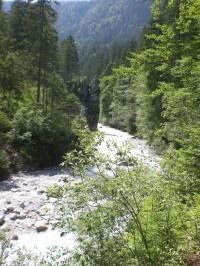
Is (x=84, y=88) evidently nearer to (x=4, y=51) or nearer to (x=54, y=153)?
(x=4, y=51)

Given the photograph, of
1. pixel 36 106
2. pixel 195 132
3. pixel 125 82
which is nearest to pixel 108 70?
pixel 125 82

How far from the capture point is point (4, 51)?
24.9 metres

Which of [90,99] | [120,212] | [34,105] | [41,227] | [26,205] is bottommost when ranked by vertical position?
[26,205]

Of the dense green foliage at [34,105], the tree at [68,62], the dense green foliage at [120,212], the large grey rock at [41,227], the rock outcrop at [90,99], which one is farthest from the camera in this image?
the tree at [68,62]

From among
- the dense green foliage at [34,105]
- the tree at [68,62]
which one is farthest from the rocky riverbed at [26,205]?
the tree at [68,62]

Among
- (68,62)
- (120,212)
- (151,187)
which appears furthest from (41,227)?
(68,62)

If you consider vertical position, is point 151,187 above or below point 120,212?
above

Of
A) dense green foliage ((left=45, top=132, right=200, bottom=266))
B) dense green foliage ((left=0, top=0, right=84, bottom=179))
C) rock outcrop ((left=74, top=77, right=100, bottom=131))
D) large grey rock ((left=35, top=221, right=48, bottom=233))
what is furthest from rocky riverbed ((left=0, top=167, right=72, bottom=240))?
rock outcrop ((left=74, top=77, right=100, bottom=131))

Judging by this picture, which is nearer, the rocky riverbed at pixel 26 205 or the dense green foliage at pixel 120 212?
the dense green foliage at pixel 120 212

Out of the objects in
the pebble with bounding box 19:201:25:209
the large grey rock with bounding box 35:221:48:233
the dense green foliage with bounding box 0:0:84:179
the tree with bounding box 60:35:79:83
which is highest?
the tree with bounding box 60:35:79:83

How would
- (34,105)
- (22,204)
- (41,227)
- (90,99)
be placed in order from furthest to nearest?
(90,99) < (34,105) < (22,204) < (41,227)

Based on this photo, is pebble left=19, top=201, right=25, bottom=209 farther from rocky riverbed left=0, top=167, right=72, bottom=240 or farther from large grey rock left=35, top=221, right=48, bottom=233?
large grey rock left=35, top=221, right=48, bottom=233

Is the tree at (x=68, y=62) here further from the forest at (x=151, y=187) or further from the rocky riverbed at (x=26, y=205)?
the forest at (x=151, y=187)

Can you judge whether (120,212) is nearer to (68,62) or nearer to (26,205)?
(26,205)
